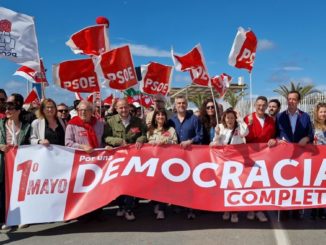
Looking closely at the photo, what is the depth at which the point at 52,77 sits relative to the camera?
7.61 m

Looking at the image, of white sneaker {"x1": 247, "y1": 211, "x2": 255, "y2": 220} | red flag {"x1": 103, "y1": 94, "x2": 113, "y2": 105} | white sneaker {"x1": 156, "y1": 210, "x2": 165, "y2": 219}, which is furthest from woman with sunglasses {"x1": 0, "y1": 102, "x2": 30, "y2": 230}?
red flag {"x1": 103, "y1": 94, "x2": 113, "y2": 105}

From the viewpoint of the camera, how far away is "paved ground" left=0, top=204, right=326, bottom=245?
205 inches

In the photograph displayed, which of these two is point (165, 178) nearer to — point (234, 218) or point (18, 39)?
point (234, 218)

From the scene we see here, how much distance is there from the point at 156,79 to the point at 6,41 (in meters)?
4.02

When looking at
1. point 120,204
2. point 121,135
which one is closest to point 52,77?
point 121,135

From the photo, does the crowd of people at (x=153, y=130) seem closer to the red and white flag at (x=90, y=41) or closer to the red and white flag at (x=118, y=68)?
the red and white flag at (x=118, y=68)

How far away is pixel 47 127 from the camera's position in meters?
6.13

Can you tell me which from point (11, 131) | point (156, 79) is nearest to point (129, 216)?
point (11, 131)

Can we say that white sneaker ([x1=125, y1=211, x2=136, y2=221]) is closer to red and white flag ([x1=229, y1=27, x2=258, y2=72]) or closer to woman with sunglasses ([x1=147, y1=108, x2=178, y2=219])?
woman with sunglasses ([x1=147, y1=108, x2=178, y2=219])

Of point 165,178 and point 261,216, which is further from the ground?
point 165,178

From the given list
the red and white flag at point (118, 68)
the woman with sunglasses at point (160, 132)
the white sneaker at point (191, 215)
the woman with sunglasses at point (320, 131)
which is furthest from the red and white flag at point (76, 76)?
the woman with sunglasses at point (320, 131)

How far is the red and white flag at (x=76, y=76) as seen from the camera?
25.0 ft

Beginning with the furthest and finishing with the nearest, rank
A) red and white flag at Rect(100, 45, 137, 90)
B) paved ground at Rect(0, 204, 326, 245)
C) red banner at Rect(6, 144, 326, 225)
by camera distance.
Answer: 1. red and white flag at Rect(100, 45, 137, 90)
2. red banner at Rect(6, 144, 326, 225)
3. paved ground at Rect(0, 204, 326, 245)

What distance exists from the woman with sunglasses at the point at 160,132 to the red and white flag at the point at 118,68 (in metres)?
1.23
